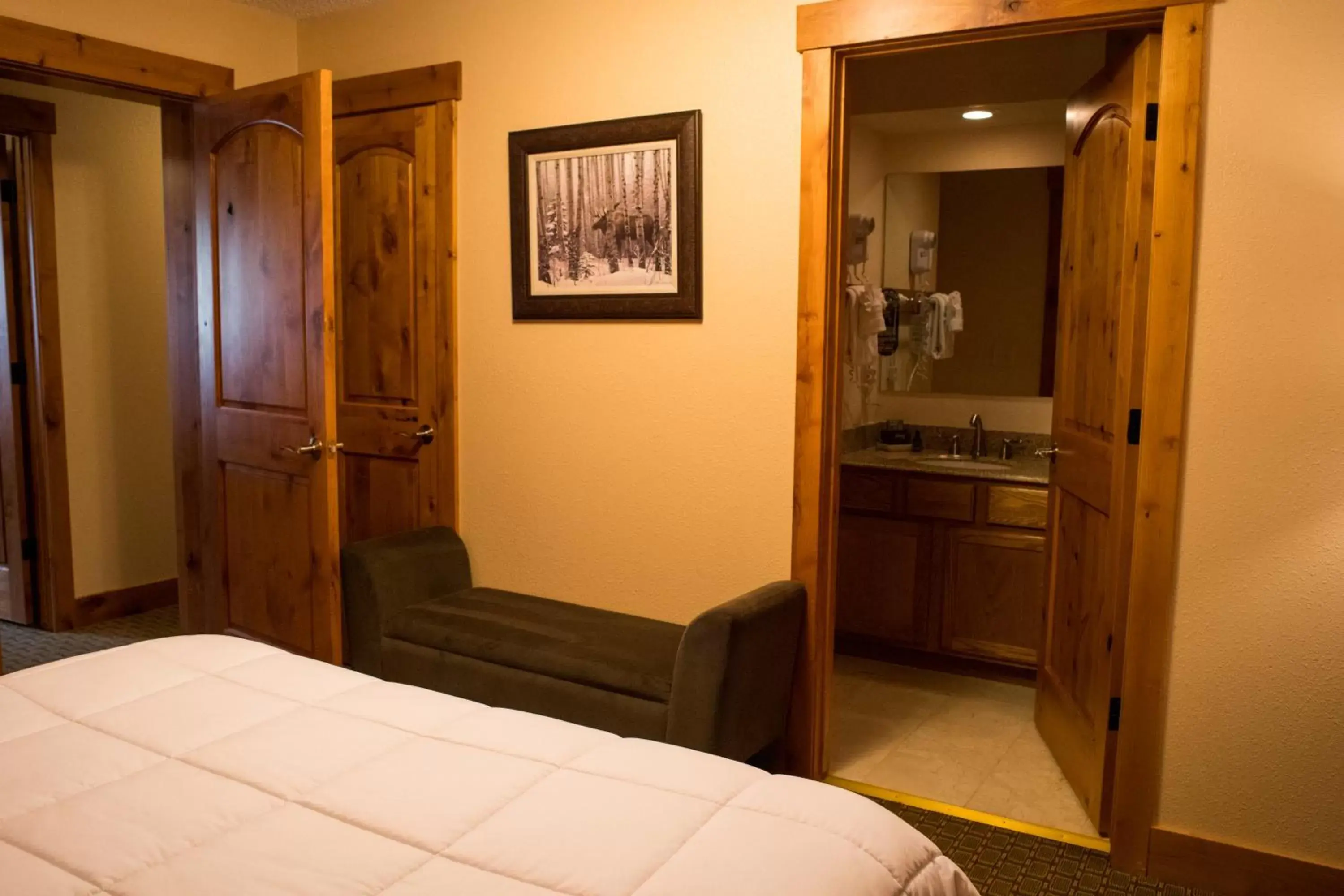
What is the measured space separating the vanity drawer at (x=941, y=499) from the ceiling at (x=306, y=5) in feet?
9.03

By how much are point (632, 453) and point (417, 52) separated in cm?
167

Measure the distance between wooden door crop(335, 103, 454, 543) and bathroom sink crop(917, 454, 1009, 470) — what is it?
1.93 metres

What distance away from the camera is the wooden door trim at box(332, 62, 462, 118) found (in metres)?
3.57

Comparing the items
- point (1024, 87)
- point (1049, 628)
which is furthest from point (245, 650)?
point (1024, 87)

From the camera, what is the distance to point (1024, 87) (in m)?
3.62

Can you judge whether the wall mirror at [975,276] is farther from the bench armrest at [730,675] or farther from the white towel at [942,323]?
the bench armrest at [730,675]

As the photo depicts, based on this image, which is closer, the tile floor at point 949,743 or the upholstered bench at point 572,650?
the upholstered bench at point 572,650

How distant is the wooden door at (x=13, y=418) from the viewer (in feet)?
14.5

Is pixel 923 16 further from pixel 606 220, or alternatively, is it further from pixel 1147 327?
pixel 606 220

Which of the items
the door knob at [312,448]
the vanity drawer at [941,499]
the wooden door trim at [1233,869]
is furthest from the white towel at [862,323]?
the wooden door trim at [1233,869]

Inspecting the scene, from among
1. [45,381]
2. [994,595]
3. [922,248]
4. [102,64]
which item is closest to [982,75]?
[922,248]

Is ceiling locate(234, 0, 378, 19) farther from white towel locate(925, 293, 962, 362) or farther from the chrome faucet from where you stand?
the chrome faucet

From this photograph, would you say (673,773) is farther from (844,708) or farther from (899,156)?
(899,156)

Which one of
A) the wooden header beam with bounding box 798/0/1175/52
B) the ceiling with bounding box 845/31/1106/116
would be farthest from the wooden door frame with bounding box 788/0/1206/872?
the ceiling with bounding box 845/31/1106/116
